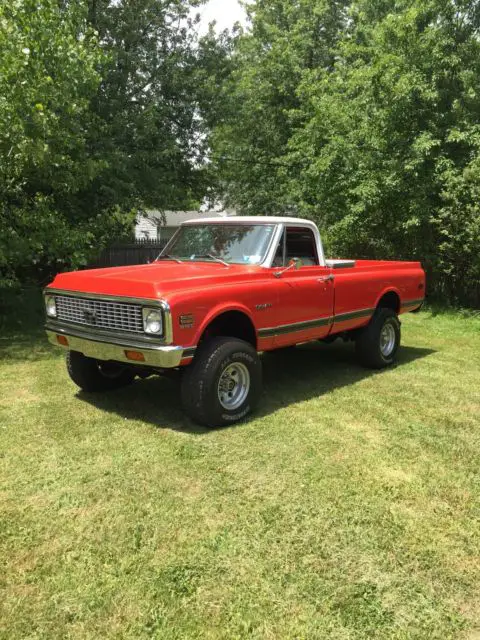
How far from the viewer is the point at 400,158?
41.4ft

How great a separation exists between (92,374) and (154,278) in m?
1.58

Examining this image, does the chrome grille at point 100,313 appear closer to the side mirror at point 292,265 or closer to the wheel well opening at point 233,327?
the wheel well opening at point 233,327

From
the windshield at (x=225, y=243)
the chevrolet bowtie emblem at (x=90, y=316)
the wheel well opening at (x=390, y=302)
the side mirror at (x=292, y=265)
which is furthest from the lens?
the wheel well opening at (x=390, y=302)

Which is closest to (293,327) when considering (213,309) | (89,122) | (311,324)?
(311,324)

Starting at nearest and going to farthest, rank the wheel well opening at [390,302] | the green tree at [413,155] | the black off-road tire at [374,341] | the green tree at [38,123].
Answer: the black off-road tire at [374,341], the wheel well opening at [390,302], the green tree at [38,123], the green tree at [413,155]

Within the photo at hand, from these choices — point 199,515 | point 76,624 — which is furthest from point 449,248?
point 76,624

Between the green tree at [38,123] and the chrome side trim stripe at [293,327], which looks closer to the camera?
the chrome side trim stripe at [293,327]

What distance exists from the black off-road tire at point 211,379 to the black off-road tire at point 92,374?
130 cm

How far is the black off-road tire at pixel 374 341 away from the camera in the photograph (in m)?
6.89

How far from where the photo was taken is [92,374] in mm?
5711

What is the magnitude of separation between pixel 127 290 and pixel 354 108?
11.3 m

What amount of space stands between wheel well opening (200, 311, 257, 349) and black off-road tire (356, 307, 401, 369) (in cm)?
223

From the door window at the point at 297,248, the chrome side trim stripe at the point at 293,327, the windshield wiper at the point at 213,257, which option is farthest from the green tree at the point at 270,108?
the windshield wiper at the point at 213,257

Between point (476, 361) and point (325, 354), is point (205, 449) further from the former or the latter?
point (476, 361)
